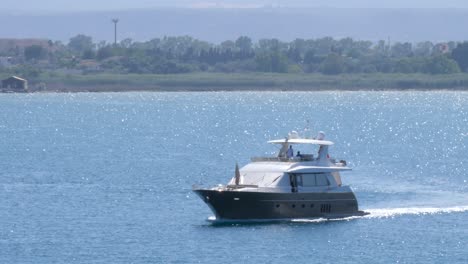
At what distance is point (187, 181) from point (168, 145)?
130 ft

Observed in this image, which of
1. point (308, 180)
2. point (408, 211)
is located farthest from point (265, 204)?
point (408, 211)

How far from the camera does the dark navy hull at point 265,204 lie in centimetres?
7756

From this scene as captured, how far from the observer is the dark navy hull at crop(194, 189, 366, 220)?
77562 millimetres

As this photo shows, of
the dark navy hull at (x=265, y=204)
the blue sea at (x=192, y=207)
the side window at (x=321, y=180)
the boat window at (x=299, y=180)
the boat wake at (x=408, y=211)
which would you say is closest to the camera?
the blue sea at (x=192, y=207)

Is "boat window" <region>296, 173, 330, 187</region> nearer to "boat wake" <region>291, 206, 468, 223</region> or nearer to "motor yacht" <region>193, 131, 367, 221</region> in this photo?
"motor yacht" <region>193, 131, 367, 221</region>

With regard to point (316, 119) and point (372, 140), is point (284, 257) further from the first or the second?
point (316, 119)

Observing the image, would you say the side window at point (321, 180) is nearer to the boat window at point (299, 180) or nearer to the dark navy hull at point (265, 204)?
the dark navy hull at point (265, 204)

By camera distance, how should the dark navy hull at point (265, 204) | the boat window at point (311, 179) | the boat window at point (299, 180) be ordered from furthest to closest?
the boat window at point (311, 179), the boat window at point (299, 180), the dark navy hull at point (265, 204)

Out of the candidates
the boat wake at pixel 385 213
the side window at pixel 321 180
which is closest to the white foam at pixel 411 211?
the boat wake at pixel 385 213

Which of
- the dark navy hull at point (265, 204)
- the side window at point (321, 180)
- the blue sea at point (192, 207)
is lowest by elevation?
the blue sea at point (192, 207)

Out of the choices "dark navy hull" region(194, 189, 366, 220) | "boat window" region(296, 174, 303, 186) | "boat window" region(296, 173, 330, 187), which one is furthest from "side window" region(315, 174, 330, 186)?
"boat window" region(296, 174, 303, 186)

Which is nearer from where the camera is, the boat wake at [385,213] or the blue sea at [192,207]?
the blue sea at [192,207]

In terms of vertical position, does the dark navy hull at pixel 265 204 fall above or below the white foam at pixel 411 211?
above

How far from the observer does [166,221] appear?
80.1 meters
